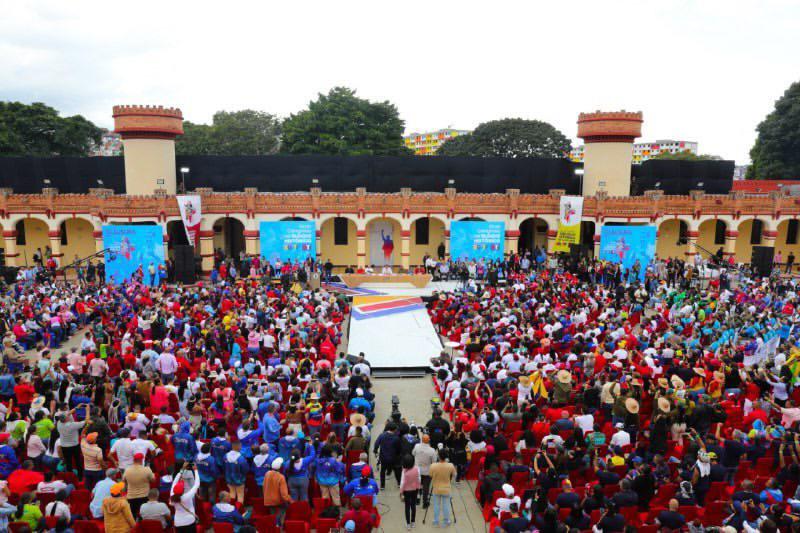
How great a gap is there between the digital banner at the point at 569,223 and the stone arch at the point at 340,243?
12450mm

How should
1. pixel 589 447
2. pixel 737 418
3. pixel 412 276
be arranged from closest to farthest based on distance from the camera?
pixel 589 447 → pixel 737 418 → pixel 412 276

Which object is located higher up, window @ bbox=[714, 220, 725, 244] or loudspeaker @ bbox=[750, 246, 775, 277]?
window @ bbox=[714, 220, 725, 244]

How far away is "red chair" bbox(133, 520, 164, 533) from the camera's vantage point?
26.9 ft

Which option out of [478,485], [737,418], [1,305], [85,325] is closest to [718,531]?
[478,485]

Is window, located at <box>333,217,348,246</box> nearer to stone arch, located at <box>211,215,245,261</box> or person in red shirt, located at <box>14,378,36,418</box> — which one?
stone arch, located at <box>211,215,245,261</box>

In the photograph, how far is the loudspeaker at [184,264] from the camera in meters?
29.5

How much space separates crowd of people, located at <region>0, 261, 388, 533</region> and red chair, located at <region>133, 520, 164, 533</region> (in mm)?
27

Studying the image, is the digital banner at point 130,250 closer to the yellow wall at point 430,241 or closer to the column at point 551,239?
the yellow wall at point 430,241

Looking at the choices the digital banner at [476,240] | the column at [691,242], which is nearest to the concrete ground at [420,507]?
the digital banner at [476,240]

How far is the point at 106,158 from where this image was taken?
36938mm

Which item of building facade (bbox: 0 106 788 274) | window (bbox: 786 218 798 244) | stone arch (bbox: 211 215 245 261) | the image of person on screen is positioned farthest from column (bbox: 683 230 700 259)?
stone arch (bbox: 211 215 245 261)

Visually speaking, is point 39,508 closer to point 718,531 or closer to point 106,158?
point 718,531

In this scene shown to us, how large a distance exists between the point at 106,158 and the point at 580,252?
98.8 feet

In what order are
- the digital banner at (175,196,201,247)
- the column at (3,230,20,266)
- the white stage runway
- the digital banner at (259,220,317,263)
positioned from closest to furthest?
1. the white stage runway
2. the digital banner at (175,196,201,247)
3. the digital banner at (259,220,317,263)
4. the column at (3,230,20,266)
